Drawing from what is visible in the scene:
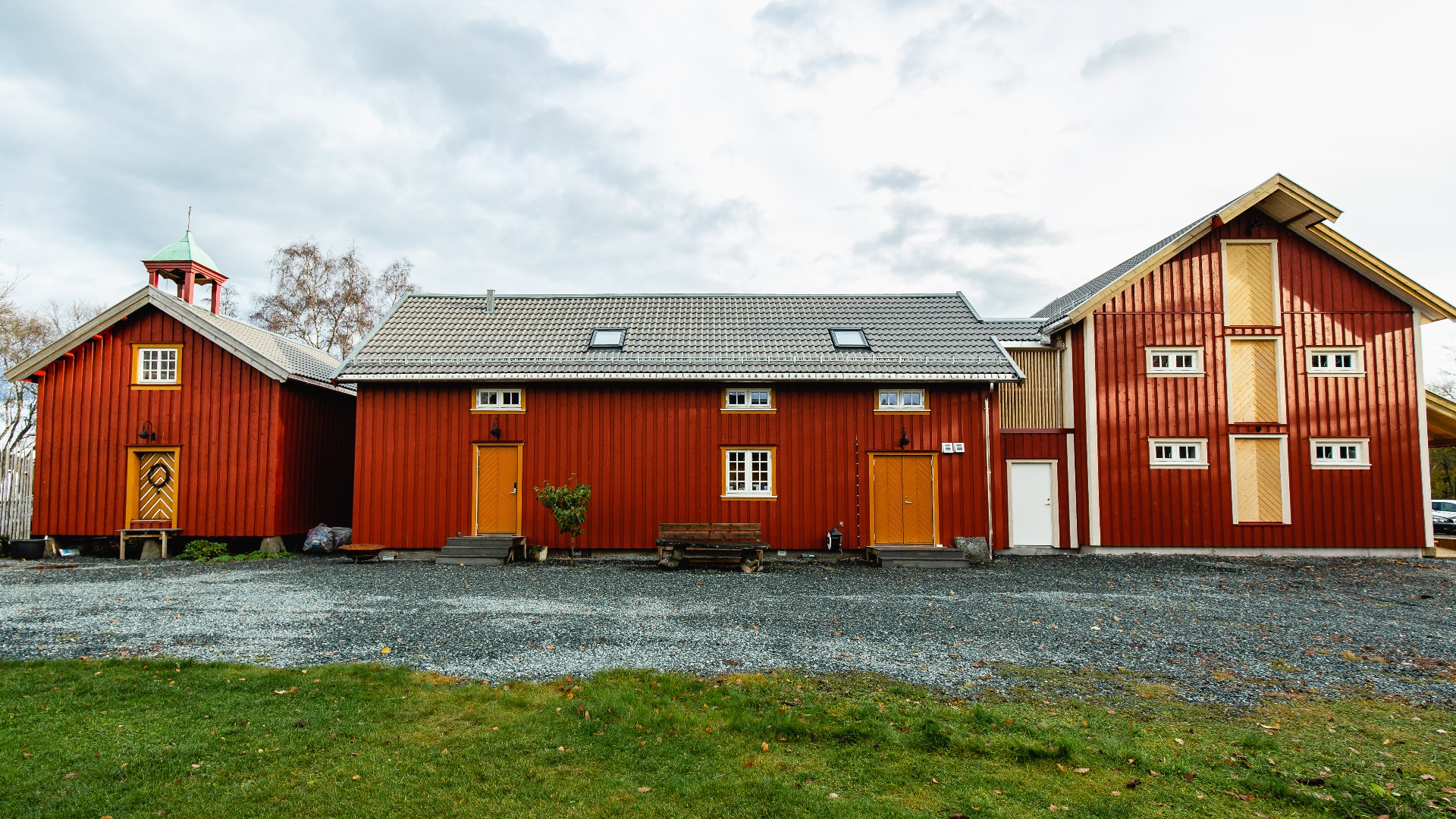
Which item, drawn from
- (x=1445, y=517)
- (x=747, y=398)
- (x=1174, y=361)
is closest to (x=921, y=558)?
(x=747, y=398)

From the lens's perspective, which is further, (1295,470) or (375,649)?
(1295,470)

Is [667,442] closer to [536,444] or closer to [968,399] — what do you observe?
[536,444]

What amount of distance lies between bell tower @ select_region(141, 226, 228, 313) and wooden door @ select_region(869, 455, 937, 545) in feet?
54.5

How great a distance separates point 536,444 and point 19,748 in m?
10.8

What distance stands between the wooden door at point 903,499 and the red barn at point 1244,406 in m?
2.07

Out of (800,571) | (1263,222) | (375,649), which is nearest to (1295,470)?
(1263,222)

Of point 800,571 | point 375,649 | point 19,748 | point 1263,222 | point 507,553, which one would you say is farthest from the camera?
point 1263,222

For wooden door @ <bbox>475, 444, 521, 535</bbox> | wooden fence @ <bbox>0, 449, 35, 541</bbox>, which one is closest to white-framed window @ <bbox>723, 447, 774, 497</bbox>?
wooden door @ <bbox>475, 444, 521, 535</bbox>

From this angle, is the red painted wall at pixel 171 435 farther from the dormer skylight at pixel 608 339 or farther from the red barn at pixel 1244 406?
the red barn at pixel 1244 406

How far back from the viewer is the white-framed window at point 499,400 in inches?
602

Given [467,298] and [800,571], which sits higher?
[467,298]

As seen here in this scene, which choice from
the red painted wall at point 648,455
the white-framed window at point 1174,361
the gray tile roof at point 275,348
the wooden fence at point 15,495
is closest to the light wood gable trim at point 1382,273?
the white-framed window at point 1174,361

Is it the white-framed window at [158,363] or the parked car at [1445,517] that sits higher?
the white-framed window at [158,363]

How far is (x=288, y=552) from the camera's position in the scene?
51.3 ft
